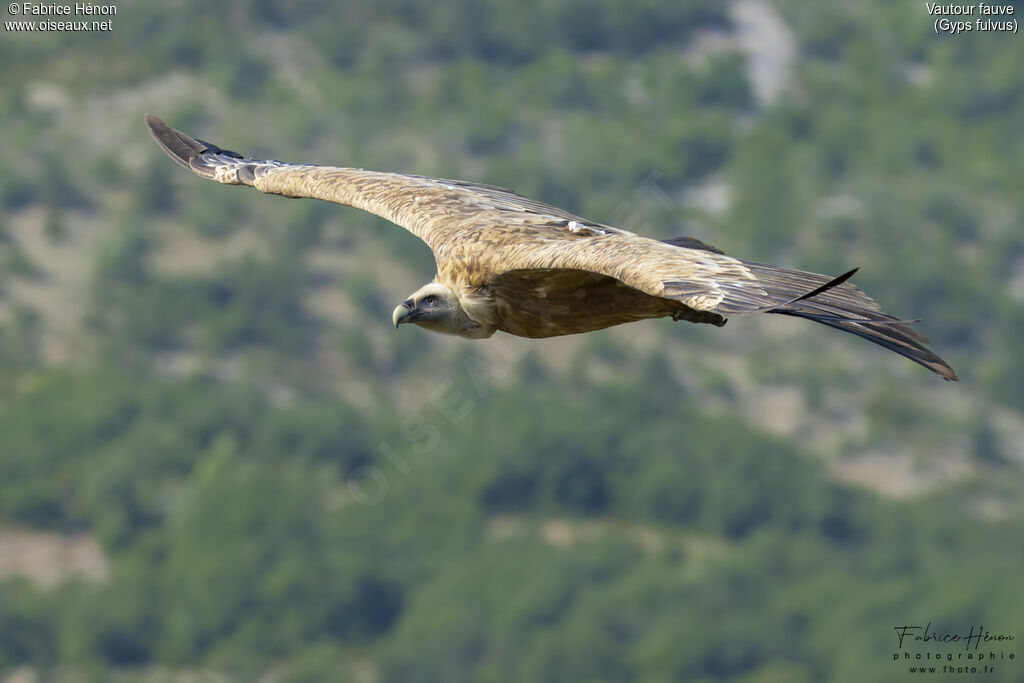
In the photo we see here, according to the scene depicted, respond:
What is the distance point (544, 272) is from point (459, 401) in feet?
213

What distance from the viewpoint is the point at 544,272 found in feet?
47.2

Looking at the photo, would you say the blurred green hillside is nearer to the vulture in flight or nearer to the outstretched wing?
the outstretched wing

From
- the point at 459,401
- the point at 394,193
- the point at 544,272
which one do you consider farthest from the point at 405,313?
the point at 459,401

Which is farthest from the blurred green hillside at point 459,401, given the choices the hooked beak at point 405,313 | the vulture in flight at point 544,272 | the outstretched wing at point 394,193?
the hooked beak at point 405,313

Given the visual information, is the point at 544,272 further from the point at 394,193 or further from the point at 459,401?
the point at 459,401

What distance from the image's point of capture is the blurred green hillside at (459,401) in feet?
232

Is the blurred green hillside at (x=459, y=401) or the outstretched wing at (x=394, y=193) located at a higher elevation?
the blurred green hillside at (x=459, y=401)

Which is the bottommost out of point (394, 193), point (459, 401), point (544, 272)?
point (544, 272)

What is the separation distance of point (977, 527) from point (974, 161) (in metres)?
31.3

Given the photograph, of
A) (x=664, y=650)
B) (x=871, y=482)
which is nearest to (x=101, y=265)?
(x=664, y=650)

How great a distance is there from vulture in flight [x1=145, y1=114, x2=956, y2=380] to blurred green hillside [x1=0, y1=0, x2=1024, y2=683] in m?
51.7

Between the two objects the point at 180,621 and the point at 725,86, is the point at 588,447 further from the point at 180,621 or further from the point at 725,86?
the point at 725,86

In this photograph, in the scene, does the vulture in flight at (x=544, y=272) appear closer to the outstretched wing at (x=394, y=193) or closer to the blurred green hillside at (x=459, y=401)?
the outstretched wing at (x=394, y=193)

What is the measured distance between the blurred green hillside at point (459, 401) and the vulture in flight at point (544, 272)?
169 feet
